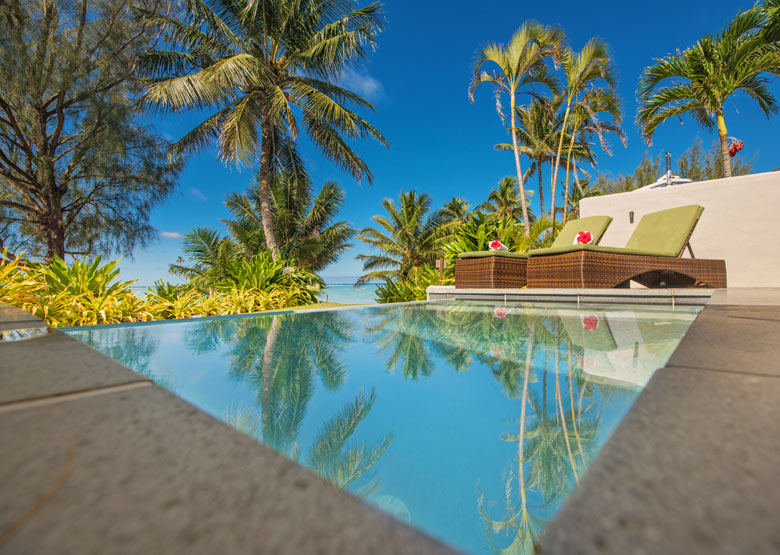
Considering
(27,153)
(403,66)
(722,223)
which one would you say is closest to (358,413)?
(722,223)

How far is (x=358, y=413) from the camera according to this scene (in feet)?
3.16

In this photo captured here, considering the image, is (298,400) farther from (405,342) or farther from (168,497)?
(405,342)

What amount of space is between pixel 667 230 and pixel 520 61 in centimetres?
730

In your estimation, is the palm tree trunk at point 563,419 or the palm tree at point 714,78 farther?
the palm tree at point 714,78

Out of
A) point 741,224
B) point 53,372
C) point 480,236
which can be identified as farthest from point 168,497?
point 741,224

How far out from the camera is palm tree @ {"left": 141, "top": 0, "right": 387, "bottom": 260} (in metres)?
7.73

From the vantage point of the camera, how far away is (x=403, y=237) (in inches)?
595

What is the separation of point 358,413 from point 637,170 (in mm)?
25759

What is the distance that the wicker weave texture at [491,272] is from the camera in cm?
452

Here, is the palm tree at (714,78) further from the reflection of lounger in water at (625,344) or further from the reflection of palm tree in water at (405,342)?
the reflection of palm tree in water at (405,342)

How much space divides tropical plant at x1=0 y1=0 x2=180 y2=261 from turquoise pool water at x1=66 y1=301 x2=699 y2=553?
9.76m

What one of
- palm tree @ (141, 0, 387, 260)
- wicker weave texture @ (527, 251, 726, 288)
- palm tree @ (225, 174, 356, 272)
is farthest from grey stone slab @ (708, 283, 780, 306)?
palm tree @ (225, 174, 356, 272)

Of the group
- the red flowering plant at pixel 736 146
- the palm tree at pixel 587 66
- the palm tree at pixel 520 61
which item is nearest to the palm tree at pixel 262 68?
the palm tree at pixel 520 61

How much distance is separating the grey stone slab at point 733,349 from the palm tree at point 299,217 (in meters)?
10.7
